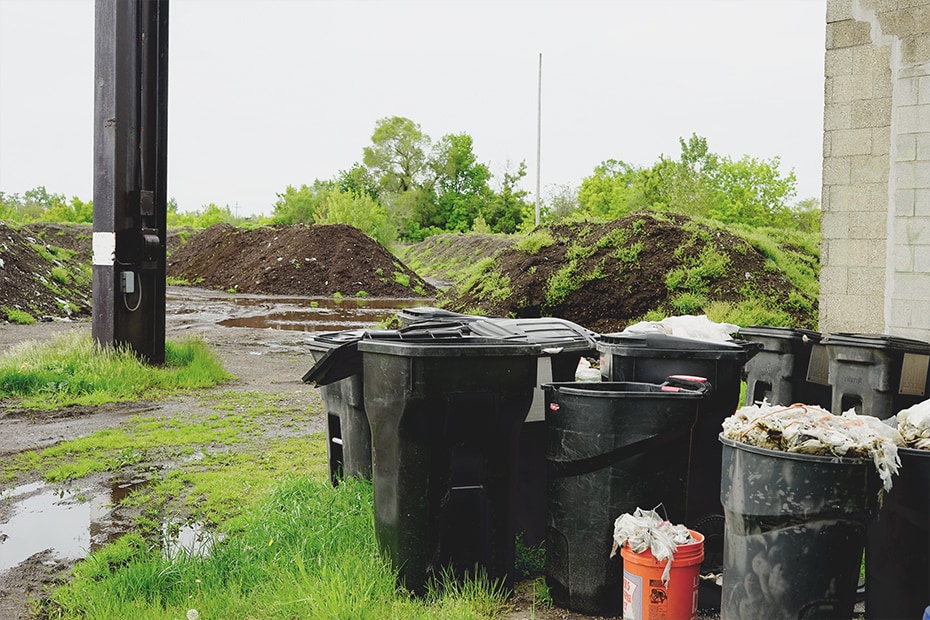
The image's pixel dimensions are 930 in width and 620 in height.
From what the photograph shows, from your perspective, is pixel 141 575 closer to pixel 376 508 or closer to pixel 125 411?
pixel 376 508

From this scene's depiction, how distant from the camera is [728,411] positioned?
4.07 metres

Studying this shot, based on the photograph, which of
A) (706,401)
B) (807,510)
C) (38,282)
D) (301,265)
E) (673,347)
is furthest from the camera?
(301,265)

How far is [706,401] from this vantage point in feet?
13.1

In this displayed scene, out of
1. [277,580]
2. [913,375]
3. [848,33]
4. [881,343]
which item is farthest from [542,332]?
[848,33]

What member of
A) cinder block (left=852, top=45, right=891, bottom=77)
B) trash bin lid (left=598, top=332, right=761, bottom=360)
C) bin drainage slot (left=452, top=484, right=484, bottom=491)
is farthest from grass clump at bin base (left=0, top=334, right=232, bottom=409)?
cinder block (left=852, top=45, right=891, bottom=77)

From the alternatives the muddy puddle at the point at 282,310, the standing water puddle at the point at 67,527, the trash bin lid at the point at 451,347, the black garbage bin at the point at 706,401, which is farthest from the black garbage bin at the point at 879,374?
the muddy puddle at the point at 282,310

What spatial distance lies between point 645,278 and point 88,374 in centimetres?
857

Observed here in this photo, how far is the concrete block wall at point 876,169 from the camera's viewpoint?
7.57 m

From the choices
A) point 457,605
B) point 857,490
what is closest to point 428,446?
point 457,605

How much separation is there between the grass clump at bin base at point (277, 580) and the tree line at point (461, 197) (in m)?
34.0

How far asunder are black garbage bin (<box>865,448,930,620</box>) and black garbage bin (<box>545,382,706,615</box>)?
0.77 metres

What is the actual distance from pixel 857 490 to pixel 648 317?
388 inches

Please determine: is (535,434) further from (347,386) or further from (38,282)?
(38,282)

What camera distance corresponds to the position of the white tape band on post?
9.69m
